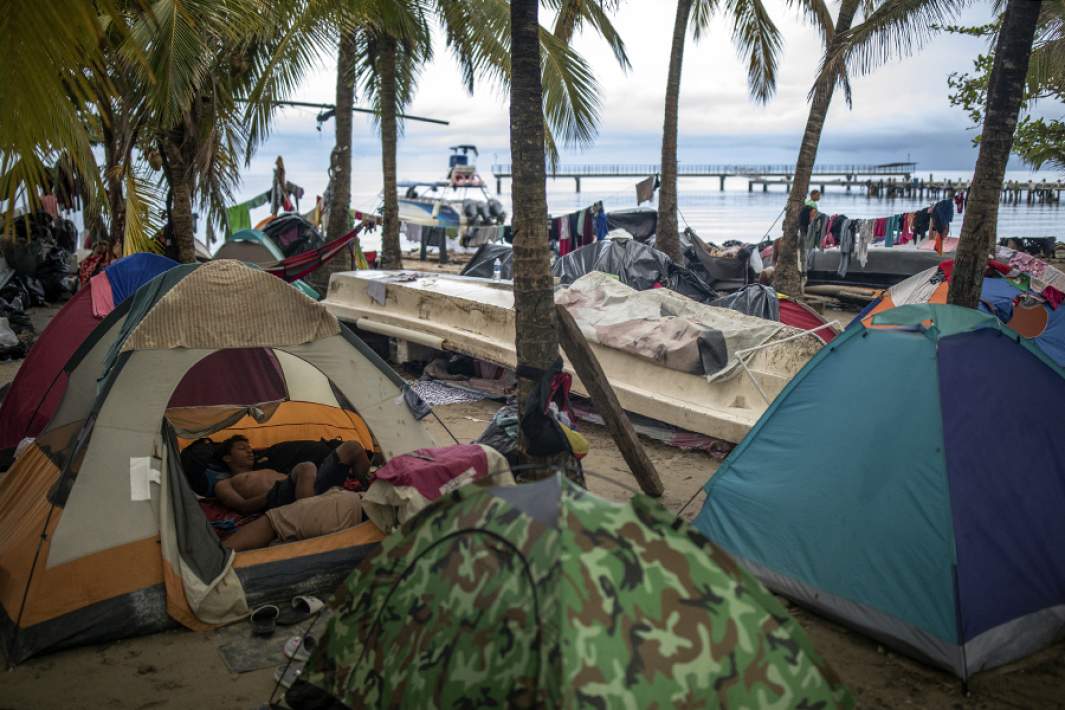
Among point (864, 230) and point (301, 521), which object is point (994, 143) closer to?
point (301, 521)

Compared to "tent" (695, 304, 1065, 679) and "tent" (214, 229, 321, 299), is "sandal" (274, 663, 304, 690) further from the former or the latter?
"tent" (214, 229, 321, 299)

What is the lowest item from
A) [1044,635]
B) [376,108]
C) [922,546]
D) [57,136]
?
[1044,635]

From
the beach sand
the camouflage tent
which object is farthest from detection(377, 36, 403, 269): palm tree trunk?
the camouflage tent

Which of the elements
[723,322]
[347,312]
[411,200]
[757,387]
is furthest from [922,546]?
[411,200]

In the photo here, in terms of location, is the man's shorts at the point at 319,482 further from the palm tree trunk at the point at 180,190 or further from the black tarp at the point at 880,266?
the black tarp at the point at 880,266

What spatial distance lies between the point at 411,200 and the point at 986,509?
26.8m

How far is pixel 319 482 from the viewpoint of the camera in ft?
19.2

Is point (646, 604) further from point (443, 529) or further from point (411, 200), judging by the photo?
point (411, 200)

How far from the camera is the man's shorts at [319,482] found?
577cm

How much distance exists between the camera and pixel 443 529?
3482 millimetres

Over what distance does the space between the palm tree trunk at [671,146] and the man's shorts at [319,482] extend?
10.4m

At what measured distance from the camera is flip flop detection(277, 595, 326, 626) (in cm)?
479

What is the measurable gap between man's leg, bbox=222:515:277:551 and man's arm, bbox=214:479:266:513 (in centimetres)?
46

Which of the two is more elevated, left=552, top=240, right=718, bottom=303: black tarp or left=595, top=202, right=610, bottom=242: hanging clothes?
left=595, top=202, right=610, bottom=242: hanging clothes
